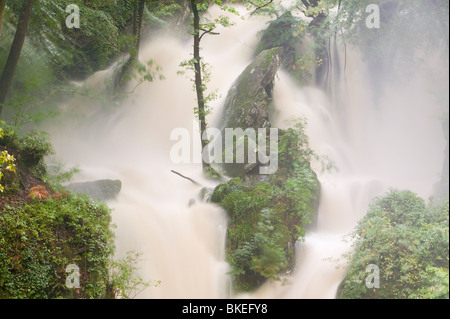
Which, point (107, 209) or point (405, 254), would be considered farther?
point (107, 209)

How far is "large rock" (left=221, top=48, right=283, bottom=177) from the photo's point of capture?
36.6 feet

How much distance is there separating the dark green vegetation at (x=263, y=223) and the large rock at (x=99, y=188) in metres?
2.52

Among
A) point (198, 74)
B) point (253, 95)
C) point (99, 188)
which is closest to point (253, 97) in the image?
point (253, 95)

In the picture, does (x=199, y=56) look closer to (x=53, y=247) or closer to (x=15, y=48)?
(x=15, y=48)

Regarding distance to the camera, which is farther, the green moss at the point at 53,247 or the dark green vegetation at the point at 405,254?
the dark green vegetation at the point at 405,254

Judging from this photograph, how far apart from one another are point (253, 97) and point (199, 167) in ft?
10.2

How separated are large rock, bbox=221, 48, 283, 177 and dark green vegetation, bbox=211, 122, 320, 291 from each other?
2665mm

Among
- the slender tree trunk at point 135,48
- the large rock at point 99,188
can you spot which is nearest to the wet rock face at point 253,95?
the slender tree trunk at point 135,48

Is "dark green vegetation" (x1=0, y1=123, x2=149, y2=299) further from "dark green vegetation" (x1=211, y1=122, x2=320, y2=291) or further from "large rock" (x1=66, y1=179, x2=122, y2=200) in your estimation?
"dark green vegetation" (x1=211, y1=122, x2=320, y2=291)

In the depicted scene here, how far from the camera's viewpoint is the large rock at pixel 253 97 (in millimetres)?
11148

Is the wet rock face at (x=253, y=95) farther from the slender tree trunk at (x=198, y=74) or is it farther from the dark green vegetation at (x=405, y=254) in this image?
the dark green vegetation at (x=405, y=254)

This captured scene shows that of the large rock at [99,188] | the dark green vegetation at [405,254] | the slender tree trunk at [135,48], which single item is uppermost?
the slender tree trunk at [135,48]

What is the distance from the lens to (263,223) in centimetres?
721

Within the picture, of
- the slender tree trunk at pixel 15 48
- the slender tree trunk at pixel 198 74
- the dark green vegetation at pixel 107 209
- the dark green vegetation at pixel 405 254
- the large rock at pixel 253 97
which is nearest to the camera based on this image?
the dark green vegetation at pixel 107 209
